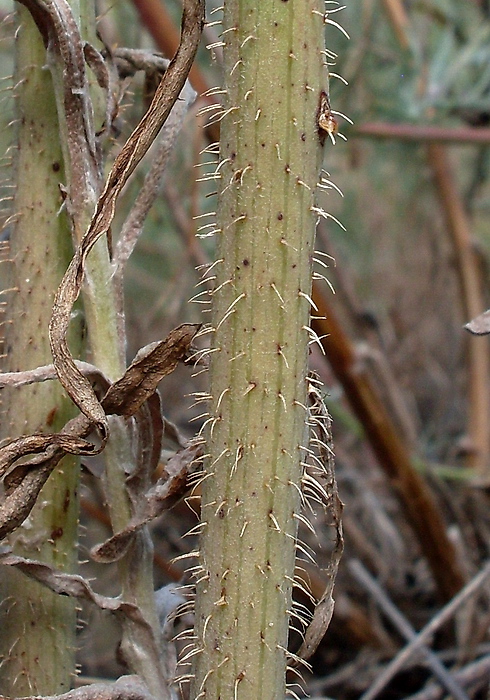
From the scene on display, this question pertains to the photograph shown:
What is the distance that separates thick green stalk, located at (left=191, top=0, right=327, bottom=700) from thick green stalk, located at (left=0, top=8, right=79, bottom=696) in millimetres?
98

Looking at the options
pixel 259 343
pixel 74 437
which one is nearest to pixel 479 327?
pixel 259 343

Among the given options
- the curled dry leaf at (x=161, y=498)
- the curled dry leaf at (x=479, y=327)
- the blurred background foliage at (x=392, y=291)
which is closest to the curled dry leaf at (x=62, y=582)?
the curled dry leaf at (x=161, y=498)

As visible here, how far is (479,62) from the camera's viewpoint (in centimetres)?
126

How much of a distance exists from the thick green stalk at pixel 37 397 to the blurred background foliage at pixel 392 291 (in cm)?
32

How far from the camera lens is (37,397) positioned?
45 centimetres

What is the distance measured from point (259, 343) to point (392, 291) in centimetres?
165

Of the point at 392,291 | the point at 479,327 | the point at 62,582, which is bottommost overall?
the point at 392,291

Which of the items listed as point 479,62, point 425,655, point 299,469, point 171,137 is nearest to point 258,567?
point 299,469

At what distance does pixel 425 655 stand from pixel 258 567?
665 millimetres

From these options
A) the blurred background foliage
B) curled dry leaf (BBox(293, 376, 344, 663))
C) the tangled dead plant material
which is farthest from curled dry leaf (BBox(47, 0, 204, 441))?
the blurred background foliage

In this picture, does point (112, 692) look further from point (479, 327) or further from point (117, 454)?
point (479, 327)

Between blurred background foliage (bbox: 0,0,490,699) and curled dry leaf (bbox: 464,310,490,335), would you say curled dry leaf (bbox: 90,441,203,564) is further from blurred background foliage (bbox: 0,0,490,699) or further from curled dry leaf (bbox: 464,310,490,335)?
blurred background foliage (bbox: 0,0,490,699)

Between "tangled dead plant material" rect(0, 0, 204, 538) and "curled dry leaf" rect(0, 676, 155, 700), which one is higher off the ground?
"tangled dead plant material" rect(0, 0, 204, 538)

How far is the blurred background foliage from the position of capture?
3.57 feet
